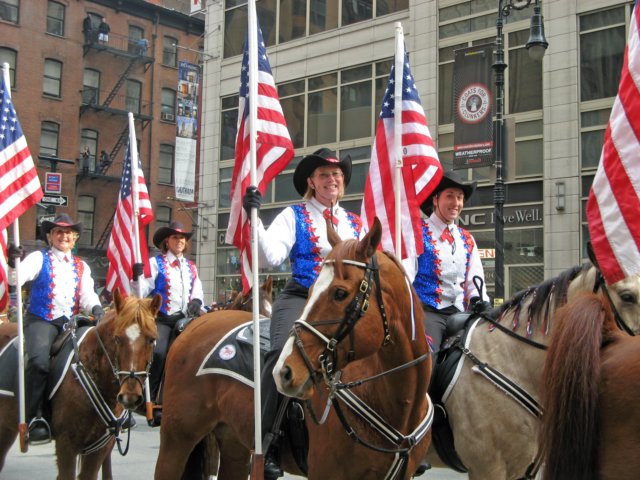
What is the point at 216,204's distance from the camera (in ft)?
96.0

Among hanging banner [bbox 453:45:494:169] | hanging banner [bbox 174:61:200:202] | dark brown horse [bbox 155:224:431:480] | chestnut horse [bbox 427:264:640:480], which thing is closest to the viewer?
dark brown horse [bbox 155:224:431:480]

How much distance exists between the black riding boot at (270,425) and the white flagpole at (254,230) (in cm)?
11

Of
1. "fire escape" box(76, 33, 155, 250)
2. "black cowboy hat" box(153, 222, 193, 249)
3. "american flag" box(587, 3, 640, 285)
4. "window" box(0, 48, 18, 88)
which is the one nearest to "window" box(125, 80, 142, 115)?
"fire escape" box(76, 33, 155, 250)

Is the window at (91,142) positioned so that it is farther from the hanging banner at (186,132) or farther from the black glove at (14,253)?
the black glove at (14,253)

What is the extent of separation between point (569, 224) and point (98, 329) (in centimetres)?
1552

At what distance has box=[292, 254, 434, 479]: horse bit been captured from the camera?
12.9 ft

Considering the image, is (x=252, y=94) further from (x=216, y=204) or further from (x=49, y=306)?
(x=216, y=204)

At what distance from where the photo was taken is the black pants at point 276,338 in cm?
519

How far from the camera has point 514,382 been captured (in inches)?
202

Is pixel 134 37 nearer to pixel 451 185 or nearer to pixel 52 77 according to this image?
pixel 52 77

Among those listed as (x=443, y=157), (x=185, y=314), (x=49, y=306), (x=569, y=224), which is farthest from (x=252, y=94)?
(x=443, y=157)

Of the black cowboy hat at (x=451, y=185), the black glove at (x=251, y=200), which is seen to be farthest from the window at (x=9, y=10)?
the black glove at (x=251, y=200)

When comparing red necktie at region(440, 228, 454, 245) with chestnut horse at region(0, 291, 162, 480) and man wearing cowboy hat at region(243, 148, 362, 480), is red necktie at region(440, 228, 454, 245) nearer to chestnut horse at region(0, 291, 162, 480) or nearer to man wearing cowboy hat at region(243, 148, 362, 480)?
man wearing cowboy hat at region(243, 148, 362, 480)

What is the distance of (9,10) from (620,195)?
131 feet
